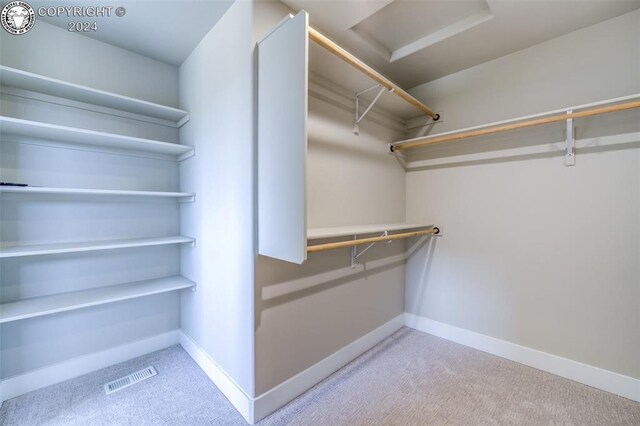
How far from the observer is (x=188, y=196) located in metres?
2.32

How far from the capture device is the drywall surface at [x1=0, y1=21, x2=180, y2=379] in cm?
183

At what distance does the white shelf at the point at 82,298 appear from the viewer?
166 centimetres

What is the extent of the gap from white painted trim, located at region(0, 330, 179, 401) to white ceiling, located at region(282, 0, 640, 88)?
9.34 ft

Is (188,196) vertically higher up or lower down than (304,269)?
higher up

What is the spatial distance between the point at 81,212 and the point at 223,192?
1.17 m

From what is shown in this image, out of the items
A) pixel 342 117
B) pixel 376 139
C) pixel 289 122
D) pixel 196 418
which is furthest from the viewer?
pixel 376 139

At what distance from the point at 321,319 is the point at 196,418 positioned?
956 mm

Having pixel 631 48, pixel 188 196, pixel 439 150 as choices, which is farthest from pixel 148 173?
pixel 631 48

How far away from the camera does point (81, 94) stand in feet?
6.30

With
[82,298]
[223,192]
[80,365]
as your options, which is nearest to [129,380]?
[80,365]

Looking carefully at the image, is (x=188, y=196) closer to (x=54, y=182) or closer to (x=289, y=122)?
(x=54, y=182)

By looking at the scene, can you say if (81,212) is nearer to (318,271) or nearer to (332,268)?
(318,271)

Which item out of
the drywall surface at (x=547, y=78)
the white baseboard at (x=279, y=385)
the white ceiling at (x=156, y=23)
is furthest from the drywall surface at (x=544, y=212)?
the white ceiling at (x=156, y=23)

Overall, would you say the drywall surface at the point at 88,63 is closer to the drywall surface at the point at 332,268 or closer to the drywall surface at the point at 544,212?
the drywall surface at the point at 332,268
